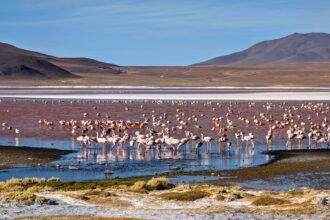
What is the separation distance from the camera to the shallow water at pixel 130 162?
96.9ft

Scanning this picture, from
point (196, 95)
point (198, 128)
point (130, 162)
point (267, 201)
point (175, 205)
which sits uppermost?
point (196, 95)

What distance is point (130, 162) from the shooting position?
1292 inches

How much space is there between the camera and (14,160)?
109ft

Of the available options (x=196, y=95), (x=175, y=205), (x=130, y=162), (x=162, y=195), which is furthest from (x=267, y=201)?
(x=196, y=95)

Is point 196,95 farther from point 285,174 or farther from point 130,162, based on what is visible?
point 285,174

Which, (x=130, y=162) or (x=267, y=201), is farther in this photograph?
(x=130, y=162)

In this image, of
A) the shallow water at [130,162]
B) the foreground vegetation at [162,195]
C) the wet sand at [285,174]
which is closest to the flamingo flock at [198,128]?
the shallow water at [130,162]

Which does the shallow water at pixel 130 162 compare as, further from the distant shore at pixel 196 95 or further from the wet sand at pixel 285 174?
the distant shore at pixel 196 95

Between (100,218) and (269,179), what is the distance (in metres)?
10.7

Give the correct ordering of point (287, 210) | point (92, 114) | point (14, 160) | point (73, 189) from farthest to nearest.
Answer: point (92, 114), point (14, 160), point (73, 189), point (287, 210)

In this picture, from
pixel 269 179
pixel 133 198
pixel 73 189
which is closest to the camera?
pixel 133 198

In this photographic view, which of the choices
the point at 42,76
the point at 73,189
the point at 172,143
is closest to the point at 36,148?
the point at 172,143

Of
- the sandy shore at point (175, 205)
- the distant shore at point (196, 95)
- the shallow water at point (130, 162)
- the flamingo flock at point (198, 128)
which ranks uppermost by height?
the distant shore at point (196, 95)

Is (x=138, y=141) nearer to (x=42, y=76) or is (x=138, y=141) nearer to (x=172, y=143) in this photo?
(x=172, y=143)
